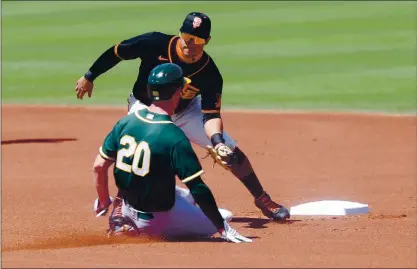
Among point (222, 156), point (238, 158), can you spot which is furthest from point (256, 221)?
point (222, 156)

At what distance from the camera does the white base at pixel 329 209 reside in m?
9.58

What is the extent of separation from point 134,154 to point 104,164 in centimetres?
49

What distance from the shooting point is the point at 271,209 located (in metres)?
9.21

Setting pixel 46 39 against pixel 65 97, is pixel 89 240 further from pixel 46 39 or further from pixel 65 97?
pixel 46 39

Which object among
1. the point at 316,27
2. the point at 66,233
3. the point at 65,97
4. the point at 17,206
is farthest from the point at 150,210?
the point at 316,27

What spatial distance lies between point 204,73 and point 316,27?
15474 mm

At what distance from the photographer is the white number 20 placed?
7.29 metres

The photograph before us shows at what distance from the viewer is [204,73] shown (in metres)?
8.84

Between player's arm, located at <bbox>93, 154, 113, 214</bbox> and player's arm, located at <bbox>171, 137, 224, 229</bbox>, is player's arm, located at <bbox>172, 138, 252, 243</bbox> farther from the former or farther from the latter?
player's arm, located at <bbox>93, 154, 113, 214</bbox>

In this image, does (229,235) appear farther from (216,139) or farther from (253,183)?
(253,183)

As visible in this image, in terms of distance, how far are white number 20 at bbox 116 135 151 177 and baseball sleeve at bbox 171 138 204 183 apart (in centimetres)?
19

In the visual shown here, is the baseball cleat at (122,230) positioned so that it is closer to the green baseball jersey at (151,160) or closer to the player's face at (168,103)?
the green baseball jersey at (151,160)

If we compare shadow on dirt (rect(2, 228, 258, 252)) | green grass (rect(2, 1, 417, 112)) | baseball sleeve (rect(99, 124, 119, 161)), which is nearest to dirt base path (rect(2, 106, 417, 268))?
shadow on dirt (rect(2, 228, 258, 252))

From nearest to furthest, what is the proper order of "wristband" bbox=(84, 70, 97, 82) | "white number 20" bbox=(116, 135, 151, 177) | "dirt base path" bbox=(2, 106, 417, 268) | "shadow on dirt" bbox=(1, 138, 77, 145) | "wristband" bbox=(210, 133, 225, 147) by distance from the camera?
"dirt base path" bbox=(2, 106, 417, 268)
"white number 20" bbox=(116, 135, 151, 177)
"wristband" bbox=(210, 133, 225, 147)
"wristband" bbox=(84, 70, 97, 82)
"shadow on dirt" bbox=(1, 138, 77, 145)
